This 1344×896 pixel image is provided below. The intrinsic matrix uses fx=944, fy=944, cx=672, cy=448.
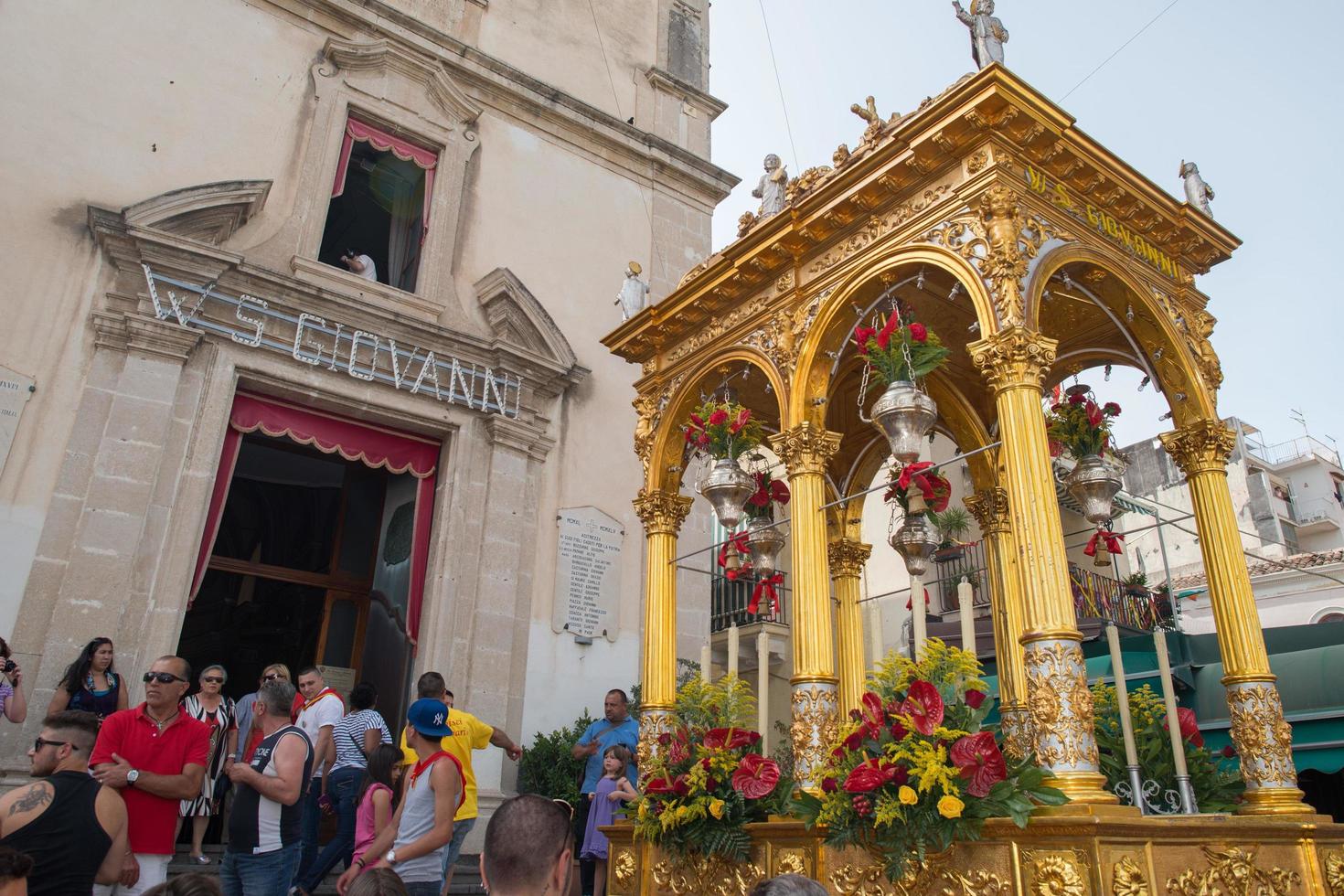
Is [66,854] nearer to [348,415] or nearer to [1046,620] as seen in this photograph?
[1046,620]

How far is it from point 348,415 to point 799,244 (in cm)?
630

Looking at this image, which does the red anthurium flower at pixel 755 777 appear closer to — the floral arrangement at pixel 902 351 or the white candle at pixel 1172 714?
the white candle at pixel 1172 714

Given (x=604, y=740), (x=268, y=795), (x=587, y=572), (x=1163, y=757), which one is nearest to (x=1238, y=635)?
(x=1163, y=757)

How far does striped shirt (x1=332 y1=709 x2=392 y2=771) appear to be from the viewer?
6883 mm

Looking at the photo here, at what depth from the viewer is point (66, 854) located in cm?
382

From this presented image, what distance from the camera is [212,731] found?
696 centimetres

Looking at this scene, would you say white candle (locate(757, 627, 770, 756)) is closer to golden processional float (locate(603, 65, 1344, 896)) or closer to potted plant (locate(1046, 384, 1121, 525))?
golden processional float (locate(603, 65, 1344, 896))

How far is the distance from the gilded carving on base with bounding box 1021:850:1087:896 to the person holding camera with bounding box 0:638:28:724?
7061mm

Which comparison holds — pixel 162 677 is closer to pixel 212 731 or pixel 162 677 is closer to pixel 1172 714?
pixel 212 731

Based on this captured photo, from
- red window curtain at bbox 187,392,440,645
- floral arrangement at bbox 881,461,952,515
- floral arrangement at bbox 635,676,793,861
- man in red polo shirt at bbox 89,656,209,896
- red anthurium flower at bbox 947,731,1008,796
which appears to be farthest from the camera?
red window curtain at bbox 187,392,440,645

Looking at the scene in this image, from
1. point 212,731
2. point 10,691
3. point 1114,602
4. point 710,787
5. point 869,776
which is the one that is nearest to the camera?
point 869,776

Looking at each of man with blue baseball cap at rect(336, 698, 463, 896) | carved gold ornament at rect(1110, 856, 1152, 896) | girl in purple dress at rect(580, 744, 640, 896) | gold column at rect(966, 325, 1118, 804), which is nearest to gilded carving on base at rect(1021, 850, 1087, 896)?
carved gold ornament at rect(1110, 856, 1152, 896)

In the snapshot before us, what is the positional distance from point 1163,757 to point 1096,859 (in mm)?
2292

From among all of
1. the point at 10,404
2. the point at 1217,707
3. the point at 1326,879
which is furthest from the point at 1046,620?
the point at 10,404
